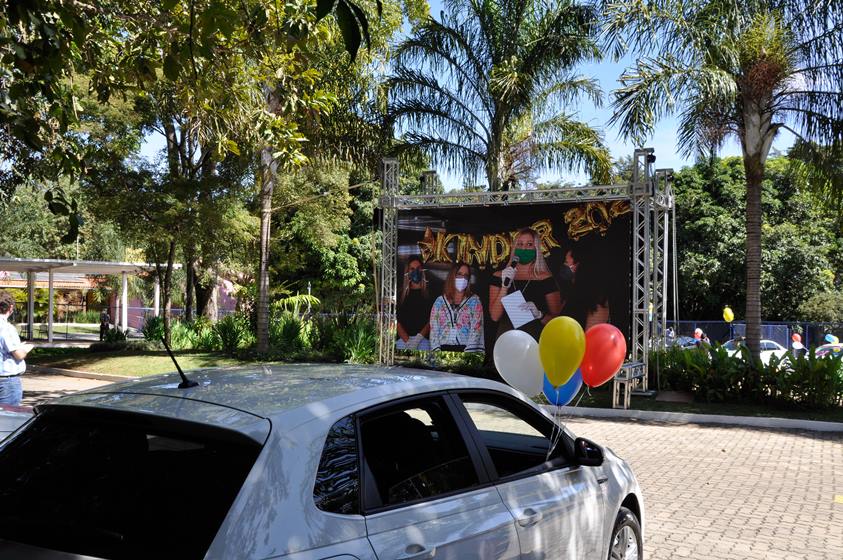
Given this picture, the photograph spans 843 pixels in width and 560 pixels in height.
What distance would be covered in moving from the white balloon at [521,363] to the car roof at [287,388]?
10.9 feet

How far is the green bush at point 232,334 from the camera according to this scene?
23.3 m

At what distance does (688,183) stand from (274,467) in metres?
37.4

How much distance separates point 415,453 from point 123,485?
3.90 feet

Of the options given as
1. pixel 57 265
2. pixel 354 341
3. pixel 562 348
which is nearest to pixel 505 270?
pixel 354 341

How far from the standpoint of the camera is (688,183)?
36.7m

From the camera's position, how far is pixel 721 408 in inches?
559

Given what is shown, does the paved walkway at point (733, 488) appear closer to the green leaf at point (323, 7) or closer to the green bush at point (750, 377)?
the green bush at point (750, 377)

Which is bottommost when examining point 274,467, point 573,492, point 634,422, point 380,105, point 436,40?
point 634,422

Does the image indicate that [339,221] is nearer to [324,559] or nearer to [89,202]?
[89,202]

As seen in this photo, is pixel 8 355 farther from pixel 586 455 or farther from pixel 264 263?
pixel 264 263

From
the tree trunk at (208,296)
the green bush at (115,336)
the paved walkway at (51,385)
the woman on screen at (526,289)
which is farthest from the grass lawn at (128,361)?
the woman on screen at (526,289)

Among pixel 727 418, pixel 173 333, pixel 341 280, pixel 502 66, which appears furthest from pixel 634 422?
pixel 341 280

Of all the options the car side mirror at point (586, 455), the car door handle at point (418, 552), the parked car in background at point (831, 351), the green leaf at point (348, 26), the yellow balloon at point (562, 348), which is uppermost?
the green leaf at point (348, 26)

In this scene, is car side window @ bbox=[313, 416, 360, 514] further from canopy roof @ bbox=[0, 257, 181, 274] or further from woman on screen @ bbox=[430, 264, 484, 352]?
canopy roof @ bbox=[0, 257, 181, 274]
